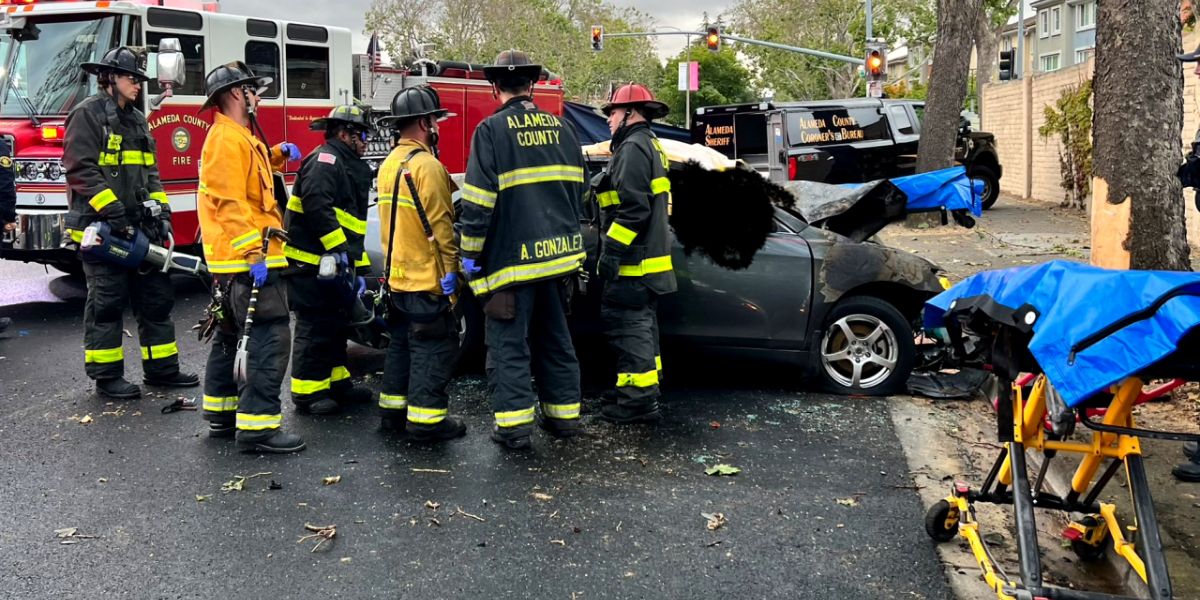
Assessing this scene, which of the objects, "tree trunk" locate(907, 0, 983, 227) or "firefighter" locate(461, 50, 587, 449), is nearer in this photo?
"firefighter" locate(461, 50, 587, 449)

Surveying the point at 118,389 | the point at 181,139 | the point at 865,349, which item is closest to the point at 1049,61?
the point at 181,139

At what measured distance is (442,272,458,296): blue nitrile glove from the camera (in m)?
5.47

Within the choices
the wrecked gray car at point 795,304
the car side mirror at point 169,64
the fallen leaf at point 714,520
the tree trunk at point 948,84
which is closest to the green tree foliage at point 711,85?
the tree trunk at point 948,84

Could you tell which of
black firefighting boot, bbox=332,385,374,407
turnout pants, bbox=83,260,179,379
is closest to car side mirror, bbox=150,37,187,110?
turnout pants, bbox=83,260,179,379

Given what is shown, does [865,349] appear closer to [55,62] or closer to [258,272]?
[258,272]

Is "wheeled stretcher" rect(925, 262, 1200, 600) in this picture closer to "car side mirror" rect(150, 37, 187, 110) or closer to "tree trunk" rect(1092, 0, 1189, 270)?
"tree trunk" rect(1092, 0, 1189, 270)

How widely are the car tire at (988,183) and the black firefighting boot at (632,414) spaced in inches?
575

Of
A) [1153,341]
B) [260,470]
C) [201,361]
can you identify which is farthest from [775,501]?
[201,361]

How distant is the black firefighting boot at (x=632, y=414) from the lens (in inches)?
235

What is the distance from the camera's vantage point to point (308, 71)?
1199cm

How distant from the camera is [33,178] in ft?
29.3

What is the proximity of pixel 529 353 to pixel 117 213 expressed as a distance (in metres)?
2.71

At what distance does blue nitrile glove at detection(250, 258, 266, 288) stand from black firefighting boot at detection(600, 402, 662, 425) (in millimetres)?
1963

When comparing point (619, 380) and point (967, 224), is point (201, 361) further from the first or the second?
point (967, 224)
